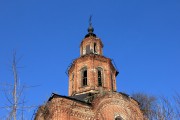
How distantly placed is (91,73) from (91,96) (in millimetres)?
3354

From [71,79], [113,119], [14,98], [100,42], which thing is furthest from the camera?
[100,42]

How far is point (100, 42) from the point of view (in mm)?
26250

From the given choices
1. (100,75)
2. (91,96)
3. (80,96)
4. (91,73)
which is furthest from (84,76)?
(91,96)

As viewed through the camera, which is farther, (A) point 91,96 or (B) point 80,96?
(B) point 80,96

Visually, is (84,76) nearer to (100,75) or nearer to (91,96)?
(100,75)

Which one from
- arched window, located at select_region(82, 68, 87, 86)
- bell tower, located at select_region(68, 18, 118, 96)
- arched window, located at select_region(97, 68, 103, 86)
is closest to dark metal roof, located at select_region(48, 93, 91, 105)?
bell tower, located at select_region(68, 18, 118, 96)

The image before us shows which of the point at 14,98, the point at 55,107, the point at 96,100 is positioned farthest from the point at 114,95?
the point at 14,98

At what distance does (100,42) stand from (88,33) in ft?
5.52

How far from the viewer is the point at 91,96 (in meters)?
20.4

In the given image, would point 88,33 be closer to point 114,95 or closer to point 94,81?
point 94,81

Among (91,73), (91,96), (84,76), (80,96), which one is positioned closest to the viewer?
(91,96)

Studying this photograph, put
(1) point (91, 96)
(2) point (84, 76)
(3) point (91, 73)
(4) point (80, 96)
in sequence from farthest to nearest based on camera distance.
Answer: (2) point (84, 76) → (3) point (91, 73) → (4) point (80, 96) → (1) point (91, 96)

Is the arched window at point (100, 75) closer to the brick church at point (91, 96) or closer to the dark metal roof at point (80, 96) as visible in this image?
the brick church at point (91, 96)

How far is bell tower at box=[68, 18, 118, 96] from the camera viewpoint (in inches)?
908
